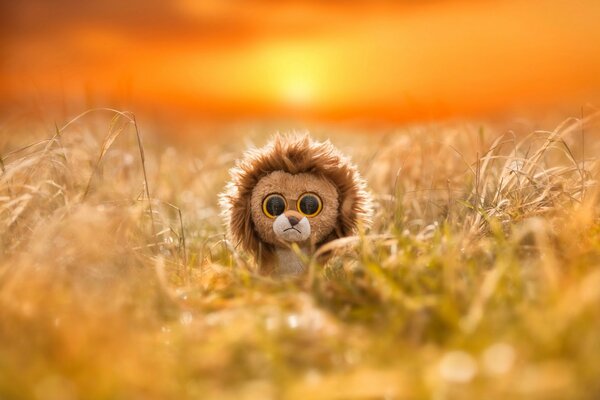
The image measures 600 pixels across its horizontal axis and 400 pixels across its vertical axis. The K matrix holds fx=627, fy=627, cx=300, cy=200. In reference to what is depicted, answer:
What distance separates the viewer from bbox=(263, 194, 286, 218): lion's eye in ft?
7.75

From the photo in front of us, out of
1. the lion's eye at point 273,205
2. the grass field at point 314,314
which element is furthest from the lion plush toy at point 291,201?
the grass field at point 314,314

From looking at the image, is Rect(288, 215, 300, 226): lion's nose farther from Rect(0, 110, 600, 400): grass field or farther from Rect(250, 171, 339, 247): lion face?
Rect(0, 110, 600, 400): grass field

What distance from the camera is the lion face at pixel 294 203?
7.75 ft

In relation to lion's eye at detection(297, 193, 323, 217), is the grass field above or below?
below

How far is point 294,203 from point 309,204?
57 mm

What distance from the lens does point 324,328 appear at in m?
1.71

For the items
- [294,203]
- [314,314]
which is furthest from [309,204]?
[314,314]

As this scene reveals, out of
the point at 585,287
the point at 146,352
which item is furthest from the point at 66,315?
the point at 585,287

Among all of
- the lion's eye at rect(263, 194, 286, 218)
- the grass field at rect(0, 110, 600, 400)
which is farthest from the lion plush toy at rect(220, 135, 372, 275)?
the grass field at rect(0, 110, 600, 400)

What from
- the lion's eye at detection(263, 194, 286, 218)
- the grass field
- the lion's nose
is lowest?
the grass field

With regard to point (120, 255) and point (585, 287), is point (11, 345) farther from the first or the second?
point (585, 287)

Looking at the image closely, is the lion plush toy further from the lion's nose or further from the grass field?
the grass field

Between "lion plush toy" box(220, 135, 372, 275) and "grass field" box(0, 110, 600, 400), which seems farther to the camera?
"lion plush toy" box(220, 135, 372, 275)

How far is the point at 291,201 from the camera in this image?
237 centimetres
